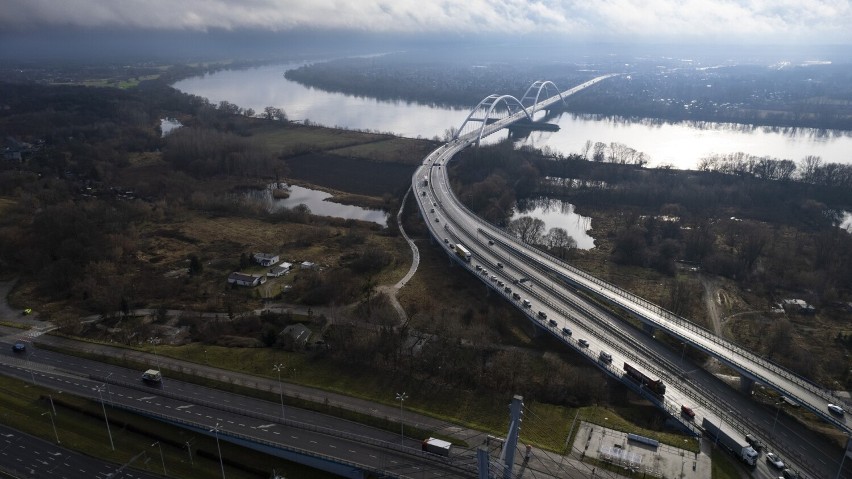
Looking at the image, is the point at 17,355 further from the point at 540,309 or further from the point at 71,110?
the point at 71,110

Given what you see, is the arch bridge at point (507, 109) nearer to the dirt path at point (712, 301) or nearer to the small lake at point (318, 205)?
the small lake at point (318, 205)

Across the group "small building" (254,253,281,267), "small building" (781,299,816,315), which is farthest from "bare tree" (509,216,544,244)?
"small building" (254,253,281,267)

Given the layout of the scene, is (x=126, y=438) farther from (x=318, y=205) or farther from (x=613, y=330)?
(x=318, y=205)

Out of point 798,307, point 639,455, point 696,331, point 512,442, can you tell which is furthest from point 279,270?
point 798,307

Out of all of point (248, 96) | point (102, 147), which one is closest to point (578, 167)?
point (102, 147)

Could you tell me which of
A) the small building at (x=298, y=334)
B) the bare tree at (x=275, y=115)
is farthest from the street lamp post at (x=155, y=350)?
the bare tree at (x=275, y=115)
